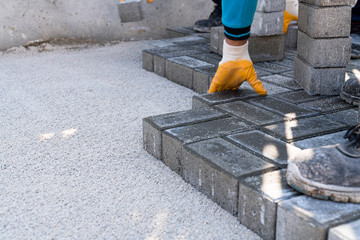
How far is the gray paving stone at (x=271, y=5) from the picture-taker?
3.65 meters

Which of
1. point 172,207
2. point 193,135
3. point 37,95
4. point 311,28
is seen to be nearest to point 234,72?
point 311,28

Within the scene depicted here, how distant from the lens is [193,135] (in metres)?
2.12

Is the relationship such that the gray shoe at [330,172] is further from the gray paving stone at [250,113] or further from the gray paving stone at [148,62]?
the gray paving stone at [148,62]

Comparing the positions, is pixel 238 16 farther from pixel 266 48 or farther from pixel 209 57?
pixel 209 57

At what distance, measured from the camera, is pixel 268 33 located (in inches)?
148

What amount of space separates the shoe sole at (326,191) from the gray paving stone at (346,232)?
0.15m

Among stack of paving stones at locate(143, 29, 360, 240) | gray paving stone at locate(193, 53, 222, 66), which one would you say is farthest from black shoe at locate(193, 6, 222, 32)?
stack of paving stones at locate(143, 29, 360, 240)

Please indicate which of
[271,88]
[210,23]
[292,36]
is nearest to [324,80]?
[271,88]

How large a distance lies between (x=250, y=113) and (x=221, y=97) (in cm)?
31

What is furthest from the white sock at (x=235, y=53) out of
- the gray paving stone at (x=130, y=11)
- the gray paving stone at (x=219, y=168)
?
the gray paving stone at (x=130, y=11)

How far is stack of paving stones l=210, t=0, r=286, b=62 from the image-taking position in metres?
3.70

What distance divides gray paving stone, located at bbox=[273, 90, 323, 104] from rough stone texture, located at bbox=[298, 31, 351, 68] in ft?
0.62

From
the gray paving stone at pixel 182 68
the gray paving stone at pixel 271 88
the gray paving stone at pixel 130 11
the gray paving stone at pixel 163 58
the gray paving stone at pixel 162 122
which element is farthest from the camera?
the gray paving stone at pixel 130 11

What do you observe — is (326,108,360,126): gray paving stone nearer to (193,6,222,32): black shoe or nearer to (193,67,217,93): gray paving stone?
(193,67,217,93): gray paving stone
